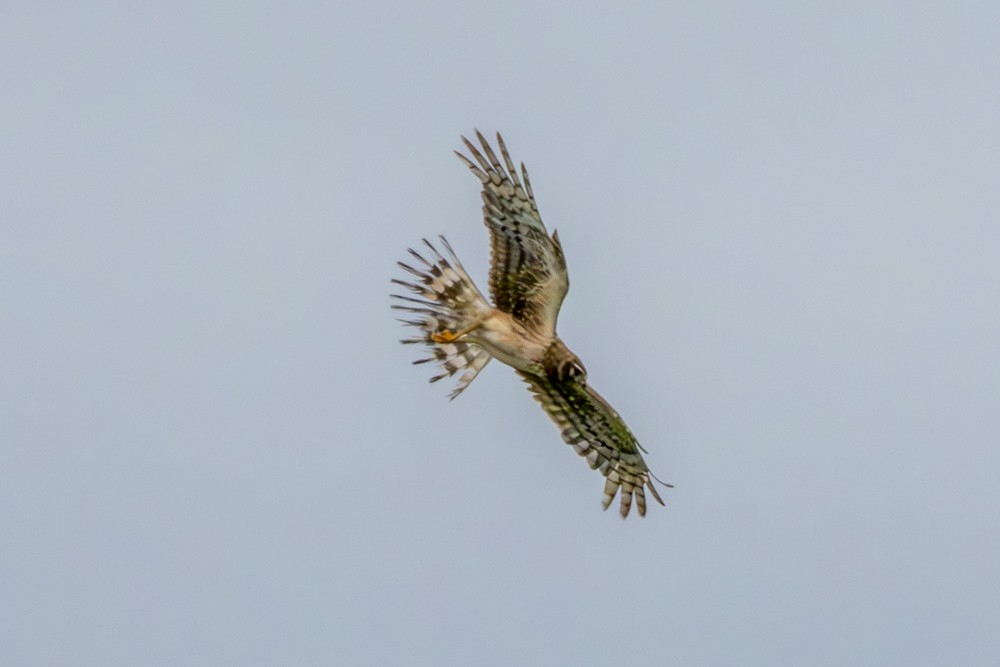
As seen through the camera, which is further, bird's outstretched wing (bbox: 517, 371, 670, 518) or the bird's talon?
bird's outstretched wing (bbox: 517, 371, 670, 518)

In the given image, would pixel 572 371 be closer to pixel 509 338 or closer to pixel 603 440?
pixel 509 338

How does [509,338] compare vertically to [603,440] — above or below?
above

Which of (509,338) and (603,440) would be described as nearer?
(509,338)

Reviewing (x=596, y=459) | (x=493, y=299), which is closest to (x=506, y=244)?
(x=493, y=299)

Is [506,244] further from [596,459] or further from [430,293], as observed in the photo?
[596,459]

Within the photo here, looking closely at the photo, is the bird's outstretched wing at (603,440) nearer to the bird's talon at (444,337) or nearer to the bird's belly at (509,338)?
the bird's belly at (509,338)

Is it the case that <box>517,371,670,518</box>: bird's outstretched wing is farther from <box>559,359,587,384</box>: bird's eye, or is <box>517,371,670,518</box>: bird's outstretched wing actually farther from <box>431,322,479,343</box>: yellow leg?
<box>431,322,479,343</box>: yellow leg

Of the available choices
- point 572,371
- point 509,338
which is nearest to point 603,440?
point 572,371
